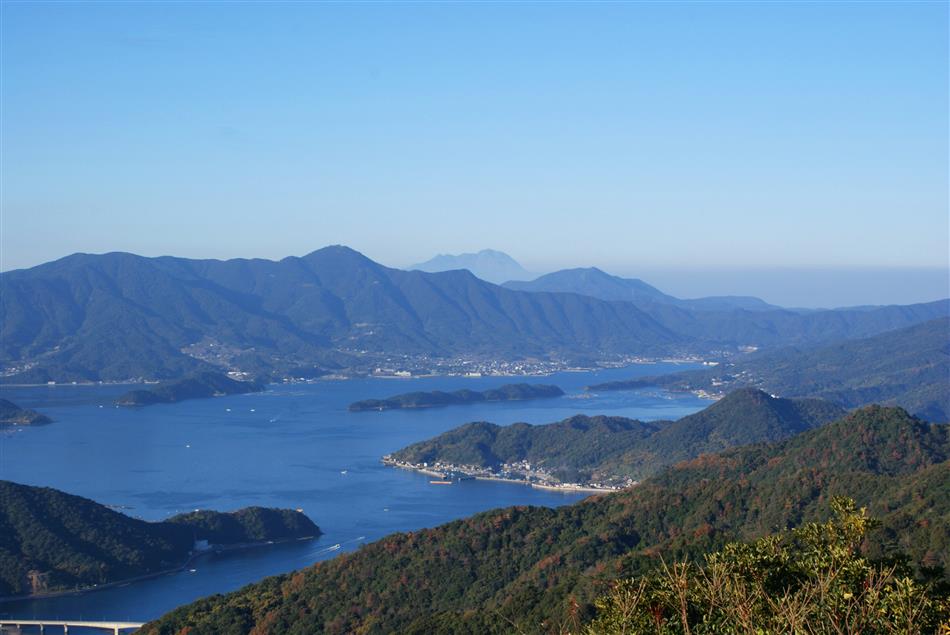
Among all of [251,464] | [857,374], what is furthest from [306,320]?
[251,464]

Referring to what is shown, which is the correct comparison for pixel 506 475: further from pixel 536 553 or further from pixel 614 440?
pixel 536 553

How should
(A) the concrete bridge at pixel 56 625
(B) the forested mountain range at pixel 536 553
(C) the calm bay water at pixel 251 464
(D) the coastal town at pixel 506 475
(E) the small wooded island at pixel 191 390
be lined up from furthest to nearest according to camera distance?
(E) the small wooded island at pixel 191 390 → (D) the coastal town at pixel 506 475 → (C) the calm bay water at pixel 251 464 → (A) the concrete bridge at pixel 56 625 → (B) the forested mountain range at pixel 536 553

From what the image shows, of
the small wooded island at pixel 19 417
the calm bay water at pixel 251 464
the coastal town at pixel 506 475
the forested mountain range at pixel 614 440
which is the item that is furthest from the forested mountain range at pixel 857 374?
the small wooded island at pixel 19 417

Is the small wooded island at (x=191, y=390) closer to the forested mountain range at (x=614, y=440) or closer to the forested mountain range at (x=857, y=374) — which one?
the forested mountain range at (x=857, y=374)

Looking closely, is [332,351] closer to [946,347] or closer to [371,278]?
[371,278]

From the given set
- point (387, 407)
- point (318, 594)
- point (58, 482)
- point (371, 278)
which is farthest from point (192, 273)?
point (318, 594)

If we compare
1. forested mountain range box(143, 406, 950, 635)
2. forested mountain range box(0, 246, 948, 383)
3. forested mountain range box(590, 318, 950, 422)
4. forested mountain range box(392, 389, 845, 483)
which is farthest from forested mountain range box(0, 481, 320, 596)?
forested mountain range box(0, 246, 948, 383)
